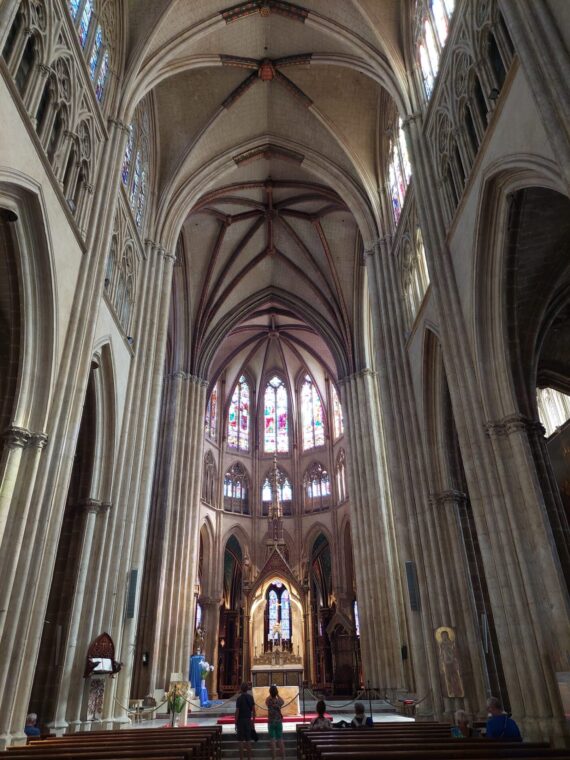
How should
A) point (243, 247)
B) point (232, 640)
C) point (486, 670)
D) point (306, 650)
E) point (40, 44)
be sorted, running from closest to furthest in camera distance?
point (40, 44) < point (486, 670) < point (243, 247) < point (306, 650) < point (232, 640)

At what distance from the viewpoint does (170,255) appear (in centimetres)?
1905

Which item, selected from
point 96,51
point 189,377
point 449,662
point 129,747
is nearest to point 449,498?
point 449,662

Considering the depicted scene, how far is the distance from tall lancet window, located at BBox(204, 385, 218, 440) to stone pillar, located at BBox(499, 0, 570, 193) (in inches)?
1105

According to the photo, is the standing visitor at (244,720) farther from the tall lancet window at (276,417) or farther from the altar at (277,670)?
the tall lancet window at (276,417)

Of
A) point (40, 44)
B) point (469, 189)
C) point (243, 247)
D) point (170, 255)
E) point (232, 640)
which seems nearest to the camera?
point (40, 44)

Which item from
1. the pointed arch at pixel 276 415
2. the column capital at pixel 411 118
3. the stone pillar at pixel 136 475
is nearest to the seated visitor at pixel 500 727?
the stone pillar at pixel 136 475

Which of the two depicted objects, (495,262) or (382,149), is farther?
(382,149)

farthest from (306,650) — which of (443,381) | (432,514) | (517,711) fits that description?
(517,711)

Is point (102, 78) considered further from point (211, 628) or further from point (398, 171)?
point (211, 628)

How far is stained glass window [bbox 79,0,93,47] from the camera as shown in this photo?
12.9 m

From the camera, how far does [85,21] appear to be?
13.2 metres

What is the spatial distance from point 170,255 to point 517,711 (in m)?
15.2

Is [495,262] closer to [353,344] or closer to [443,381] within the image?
[443,381]

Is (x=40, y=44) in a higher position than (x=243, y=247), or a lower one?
lower
